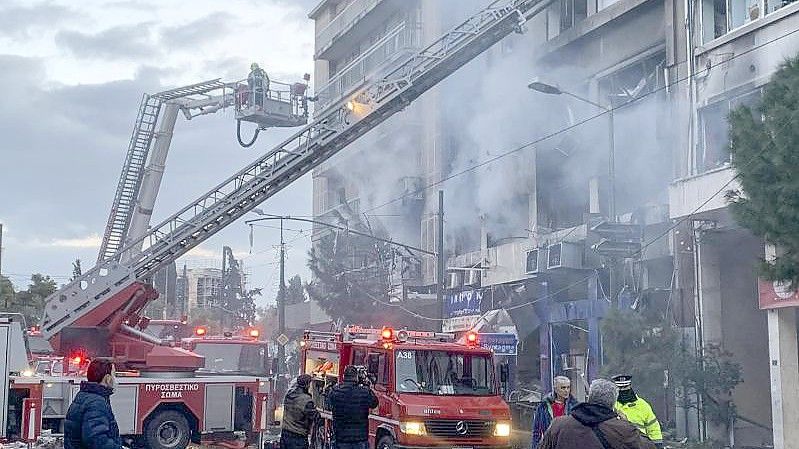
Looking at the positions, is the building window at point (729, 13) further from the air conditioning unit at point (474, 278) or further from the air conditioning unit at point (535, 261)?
the air conditioning unit at point (474, 278)

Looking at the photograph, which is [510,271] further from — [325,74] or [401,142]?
[325,74]

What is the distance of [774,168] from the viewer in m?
11.0

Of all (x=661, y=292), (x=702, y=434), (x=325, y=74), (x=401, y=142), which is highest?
(x=325, y=74)

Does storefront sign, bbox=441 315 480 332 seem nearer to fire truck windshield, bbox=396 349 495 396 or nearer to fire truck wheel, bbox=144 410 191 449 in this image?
fire truck wheel, bbox=144 410 191 449

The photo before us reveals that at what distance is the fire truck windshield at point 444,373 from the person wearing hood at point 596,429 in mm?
7911

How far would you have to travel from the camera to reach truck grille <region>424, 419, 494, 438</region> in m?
13.0

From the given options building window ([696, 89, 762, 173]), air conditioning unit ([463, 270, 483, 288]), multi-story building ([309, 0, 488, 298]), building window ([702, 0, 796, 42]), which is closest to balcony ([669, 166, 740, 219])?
building window ([696, 89, 762, 173])

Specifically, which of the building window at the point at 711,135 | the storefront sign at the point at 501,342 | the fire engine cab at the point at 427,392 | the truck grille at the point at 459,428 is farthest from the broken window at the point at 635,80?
the truck grille at the point at 459,428

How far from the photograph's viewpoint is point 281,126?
19703mm

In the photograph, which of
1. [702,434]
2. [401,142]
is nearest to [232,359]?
[702,434]

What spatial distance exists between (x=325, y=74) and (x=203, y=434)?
37582 millimetres

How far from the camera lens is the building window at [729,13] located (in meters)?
18.9

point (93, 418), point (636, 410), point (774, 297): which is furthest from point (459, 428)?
point (93, 418)

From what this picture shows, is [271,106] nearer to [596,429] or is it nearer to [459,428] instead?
[459,428]
